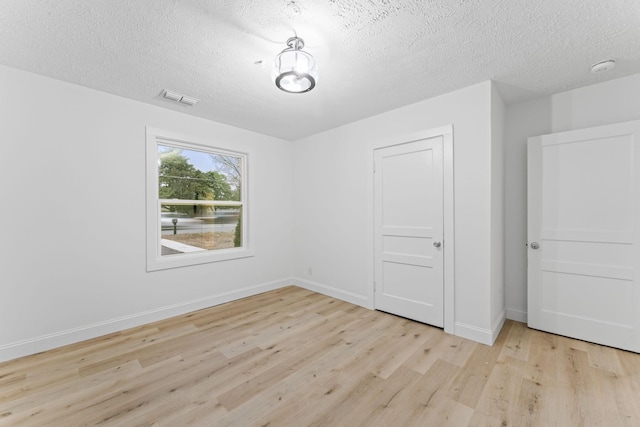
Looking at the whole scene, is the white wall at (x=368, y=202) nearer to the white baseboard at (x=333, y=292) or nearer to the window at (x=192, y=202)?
the white baseboard at (x=333, y=292)

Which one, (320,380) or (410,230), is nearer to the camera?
(320,380)

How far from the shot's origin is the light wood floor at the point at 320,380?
1.68 metres

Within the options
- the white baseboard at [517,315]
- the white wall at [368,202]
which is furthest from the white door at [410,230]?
the white baseboard at [517,315]

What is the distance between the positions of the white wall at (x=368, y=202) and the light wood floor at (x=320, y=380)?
56cm

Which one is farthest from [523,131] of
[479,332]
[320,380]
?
[320,380]

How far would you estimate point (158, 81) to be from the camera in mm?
2578

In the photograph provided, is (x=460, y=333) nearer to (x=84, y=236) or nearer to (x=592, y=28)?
(x=592, y=28)

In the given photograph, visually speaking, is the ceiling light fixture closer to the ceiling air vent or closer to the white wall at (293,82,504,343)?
the ceiling air vent

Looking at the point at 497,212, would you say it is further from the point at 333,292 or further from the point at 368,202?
the point at 333,292

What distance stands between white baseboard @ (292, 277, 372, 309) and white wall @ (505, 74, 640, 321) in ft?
5.69

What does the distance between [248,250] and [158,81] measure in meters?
2.45

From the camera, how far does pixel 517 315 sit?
310 centimetres

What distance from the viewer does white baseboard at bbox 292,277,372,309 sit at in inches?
143

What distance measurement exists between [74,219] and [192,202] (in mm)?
1219
